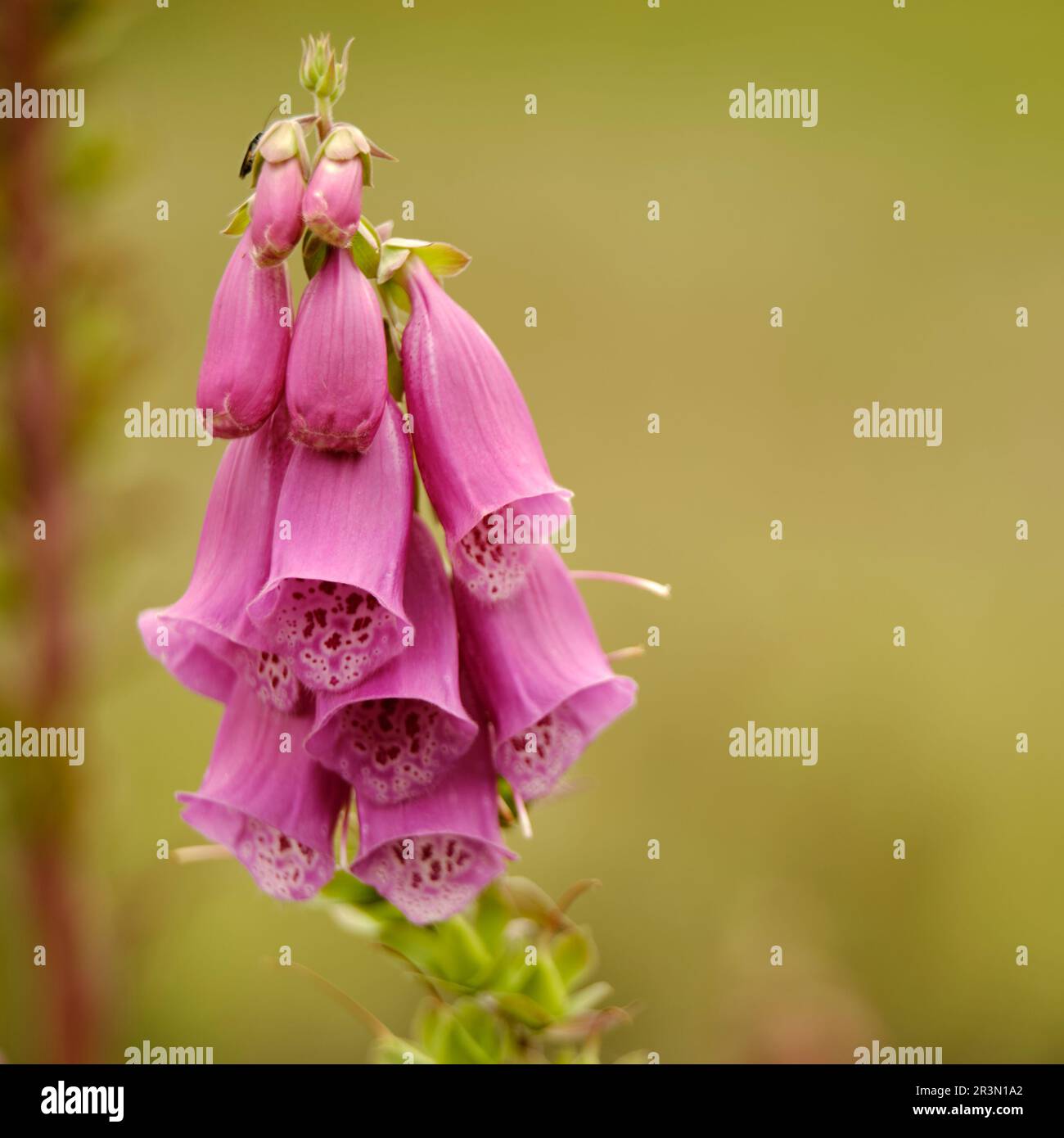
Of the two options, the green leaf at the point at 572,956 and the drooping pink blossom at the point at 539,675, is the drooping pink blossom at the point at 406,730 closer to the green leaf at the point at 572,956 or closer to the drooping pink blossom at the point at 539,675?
the drooping pink blossom at the point at 539,675

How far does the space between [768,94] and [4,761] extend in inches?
129

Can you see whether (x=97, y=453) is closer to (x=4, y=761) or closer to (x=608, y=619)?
(x=4, y=761)

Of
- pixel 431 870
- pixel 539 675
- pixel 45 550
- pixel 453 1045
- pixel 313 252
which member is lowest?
pixel 453 1045

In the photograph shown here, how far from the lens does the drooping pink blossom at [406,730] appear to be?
671 mm

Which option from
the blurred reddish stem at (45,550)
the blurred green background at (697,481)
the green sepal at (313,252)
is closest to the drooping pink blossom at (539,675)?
the green sepal at (313,252)

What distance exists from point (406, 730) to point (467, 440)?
171 millimetres

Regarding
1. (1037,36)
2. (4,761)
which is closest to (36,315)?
(4,761)

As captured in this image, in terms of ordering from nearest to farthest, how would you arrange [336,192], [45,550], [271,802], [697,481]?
[336,192] → [271,802] → [45,550] → [697,481]

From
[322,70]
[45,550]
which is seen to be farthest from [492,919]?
[45,550]

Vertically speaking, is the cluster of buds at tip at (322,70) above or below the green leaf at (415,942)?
above

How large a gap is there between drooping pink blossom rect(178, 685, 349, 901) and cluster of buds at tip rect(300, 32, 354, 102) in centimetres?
35

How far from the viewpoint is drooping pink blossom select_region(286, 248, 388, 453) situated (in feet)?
2.03

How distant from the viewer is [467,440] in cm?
69

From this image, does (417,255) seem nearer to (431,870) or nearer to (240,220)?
(240,220)
